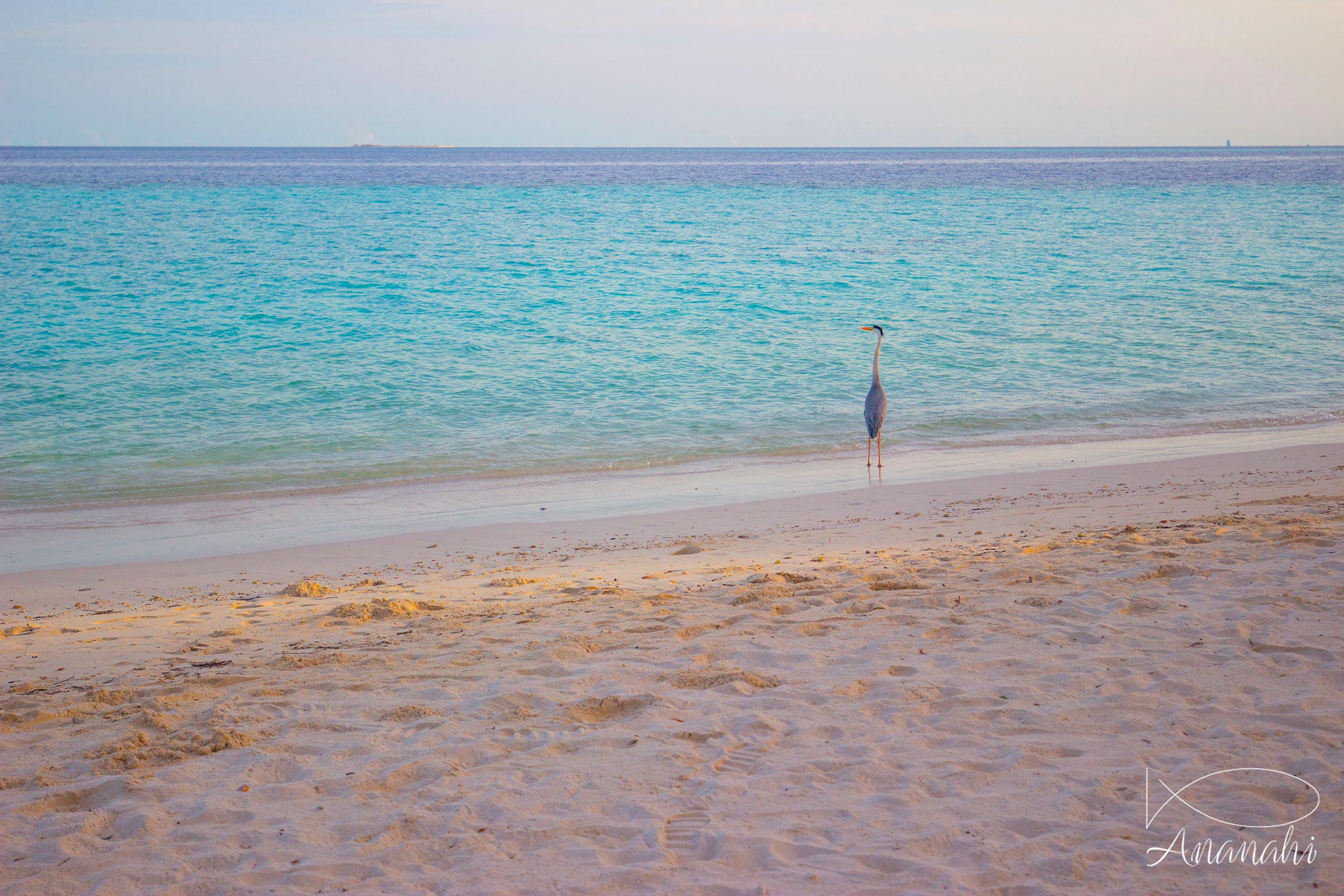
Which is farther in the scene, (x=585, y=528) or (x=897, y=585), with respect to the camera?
(x=585, y=528)

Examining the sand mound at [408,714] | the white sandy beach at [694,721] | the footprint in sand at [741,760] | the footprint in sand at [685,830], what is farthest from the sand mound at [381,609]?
the footprint in sand at [685,830]

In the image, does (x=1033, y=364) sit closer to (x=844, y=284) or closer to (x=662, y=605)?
(x=844, y=284)

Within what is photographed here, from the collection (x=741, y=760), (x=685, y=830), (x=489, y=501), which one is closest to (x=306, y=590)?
(x=489, y=501)

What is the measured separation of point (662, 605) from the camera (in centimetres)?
527

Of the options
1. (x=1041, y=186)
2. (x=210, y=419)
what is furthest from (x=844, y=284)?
(x=1041, y=186)

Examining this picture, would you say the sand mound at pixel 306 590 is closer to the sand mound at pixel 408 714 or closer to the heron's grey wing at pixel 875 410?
the sand mound at pixel 408 714

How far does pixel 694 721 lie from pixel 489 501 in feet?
18.3

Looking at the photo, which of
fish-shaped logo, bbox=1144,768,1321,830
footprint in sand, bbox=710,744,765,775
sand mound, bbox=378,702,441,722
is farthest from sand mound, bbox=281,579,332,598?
fish-shaped logo, bbox=1144,768,1321,830

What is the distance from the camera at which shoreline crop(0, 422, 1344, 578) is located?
755 centimetres

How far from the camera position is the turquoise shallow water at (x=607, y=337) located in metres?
11.2

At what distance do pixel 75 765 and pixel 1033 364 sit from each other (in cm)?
1503

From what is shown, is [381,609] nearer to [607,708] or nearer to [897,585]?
[607,708]

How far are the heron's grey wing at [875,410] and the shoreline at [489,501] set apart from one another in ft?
1.72

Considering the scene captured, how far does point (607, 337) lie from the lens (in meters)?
18.2
